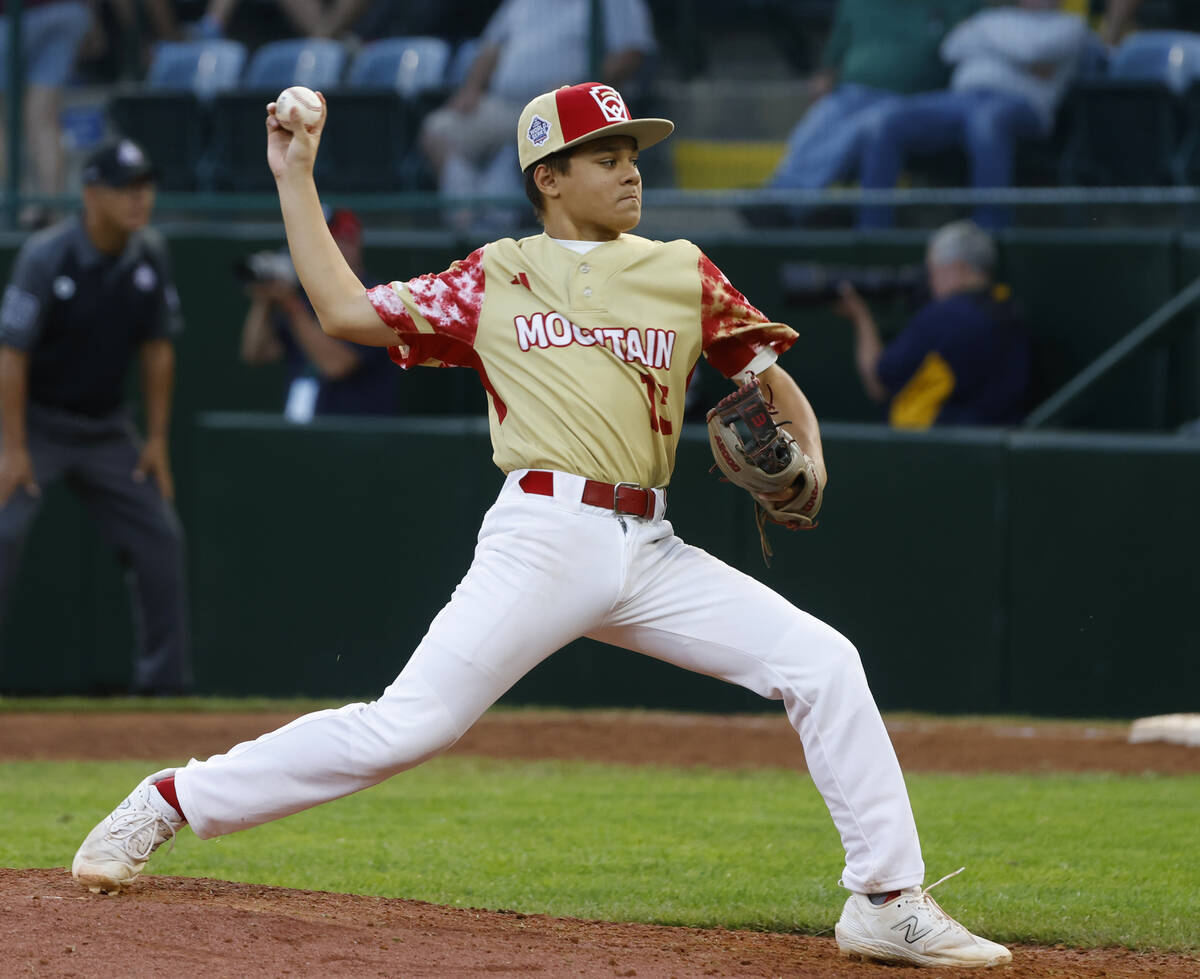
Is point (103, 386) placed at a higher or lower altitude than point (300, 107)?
lower

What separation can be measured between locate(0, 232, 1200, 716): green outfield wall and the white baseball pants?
4.22 metres

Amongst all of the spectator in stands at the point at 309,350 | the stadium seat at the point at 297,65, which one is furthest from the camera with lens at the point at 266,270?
the stadium seat at the point at 297,65

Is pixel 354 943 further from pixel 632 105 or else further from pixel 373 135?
pixel 373 135

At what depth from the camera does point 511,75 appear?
10.3m

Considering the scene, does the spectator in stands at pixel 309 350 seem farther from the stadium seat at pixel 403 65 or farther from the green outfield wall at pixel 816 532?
the stadium seat at pixel 403 65

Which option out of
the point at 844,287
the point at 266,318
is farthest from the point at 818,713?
the point at 266,318

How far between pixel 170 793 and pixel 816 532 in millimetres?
4672

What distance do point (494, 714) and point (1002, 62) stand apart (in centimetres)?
407

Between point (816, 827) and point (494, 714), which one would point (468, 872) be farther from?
point (494, 714)

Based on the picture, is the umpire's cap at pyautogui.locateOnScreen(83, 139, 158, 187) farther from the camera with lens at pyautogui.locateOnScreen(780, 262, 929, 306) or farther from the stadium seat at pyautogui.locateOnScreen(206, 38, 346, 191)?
the camera with lens at pyautogui.locateOnScreen(780, 262, 929, 306)

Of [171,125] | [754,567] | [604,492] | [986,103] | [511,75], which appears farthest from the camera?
[171,125]

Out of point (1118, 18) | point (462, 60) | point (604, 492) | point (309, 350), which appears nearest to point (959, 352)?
point (1118, 18)

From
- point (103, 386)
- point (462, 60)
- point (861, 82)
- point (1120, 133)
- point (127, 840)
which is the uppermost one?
point (462, 60)

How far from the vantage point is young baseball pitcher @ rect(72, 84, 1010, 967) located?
3.89 meters
